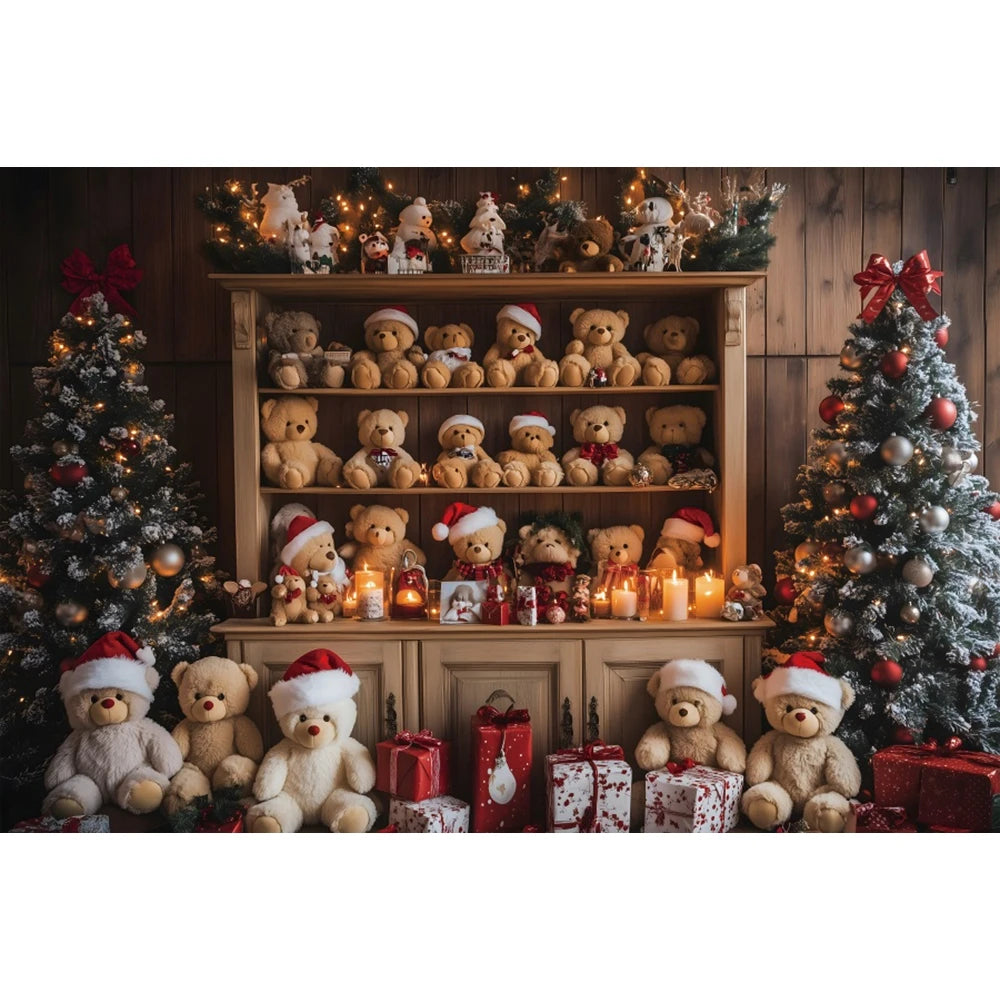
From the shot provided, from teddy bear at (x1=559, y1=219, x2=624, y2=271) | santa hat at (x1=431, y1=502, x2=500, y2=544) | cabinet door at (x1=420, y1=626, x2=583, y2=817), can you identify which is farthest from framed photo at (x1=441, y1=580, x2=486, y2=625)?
teddy bear at (x1=559, y1=219, x2=624, y2=271)

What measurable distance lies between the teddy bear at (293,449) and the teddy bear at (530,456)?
2.22ft

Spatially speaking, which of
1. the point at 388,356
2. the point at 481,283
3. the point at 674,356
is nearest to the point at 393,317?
the point at 388,356

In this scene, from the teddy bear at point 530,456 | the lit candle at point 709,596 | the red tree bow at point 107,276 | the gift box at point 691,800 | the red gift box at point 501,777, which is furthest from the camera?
the red tree bow at point 107,276

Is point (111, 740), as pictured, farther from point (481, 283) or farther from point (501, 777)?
point (481, 283)

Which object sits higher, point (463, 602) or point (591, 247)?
point (591, 247)

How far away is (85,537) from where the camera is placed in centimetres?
335

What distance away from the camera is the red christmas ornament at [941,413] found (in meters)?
3.19

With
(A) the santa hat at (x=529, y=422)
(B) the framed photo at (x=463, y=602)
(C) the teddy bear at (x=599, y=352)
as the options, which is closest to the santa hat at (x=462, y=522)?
(B) the framed photo at (x=463, y=602)

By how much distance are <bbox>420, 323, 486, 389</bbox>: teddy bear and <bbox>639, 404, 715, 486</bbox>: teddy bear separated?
2.37 ft

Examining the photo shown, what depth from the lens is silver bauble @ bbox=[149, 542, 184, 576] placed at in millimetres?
3404

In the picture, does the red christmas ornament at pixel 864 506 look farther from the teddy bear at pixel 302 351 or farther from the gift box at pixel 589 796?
the teddy bear at pixel 302 351

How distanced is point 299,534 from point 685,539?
1.48 metres

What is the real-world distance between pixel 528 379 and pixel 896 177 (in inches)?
68.5

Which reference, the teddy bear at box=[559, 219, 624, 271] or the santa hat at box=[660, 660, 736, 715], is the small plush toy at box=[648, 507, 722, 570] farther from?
the teddy bear at box=[559, 219, 624, 271]
